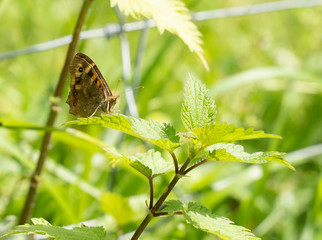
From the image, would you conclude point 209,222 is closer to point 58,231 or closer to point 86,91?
point 58,231

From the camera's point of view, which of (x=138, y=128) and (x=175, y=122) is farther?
(x=175, y=122)

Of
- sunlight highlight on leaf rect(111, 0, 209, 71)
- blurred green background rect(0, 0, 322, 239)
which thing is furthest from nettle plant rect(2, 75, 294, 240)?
blurred green background rect(0, 0, 322, 239)

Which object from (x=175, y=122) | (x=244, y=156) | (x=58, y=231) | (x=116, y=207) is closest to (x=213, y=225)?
(x=244, y=156)

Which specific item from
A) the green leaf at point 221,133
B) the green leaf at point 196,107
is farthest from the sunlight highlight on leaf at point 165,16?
the green leaf at point 221,133

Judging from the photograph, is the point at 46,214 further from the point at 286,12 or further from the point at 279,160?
the point at 286,12

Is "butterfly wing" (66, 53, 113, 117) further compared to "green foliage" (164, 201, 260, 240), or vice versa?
"butterfly wing" (66, 53, 113, 117)

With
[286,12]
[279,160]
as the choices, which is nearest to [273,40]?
[286,12]

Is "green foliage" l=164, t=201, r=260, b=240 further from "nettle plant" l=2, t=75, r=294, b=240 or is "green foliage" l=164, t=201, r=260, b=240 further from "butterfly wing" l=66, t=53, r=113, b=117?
"butterfly wing" l=66, t=53, r=113, b=117
